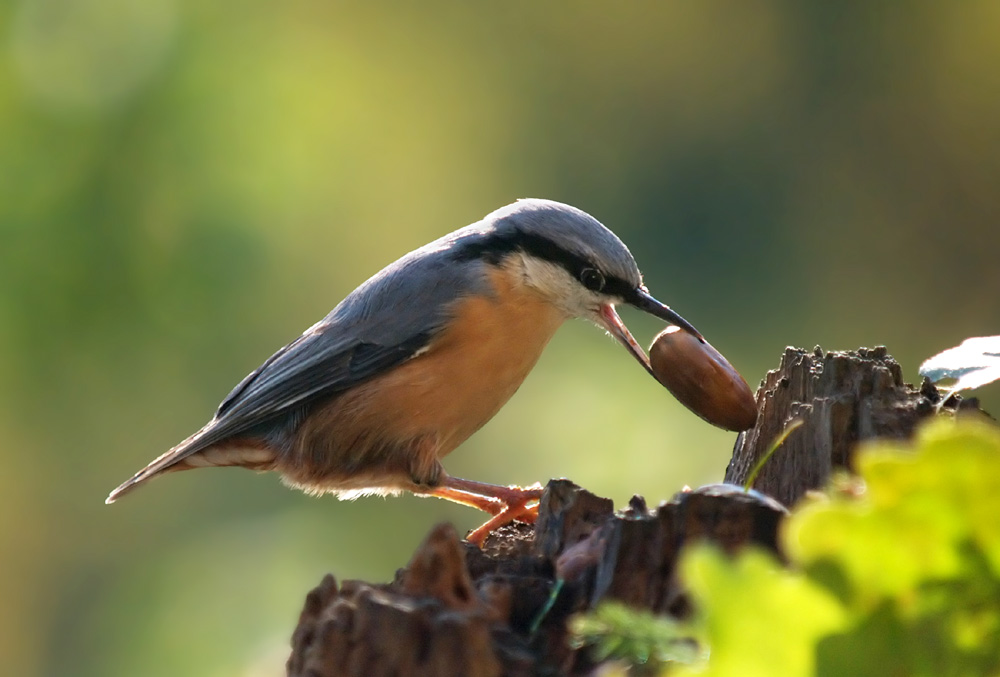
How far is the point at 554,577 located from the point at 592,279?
4.43 ft

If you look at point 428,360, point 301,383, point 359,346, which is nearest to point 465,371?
point 428,360

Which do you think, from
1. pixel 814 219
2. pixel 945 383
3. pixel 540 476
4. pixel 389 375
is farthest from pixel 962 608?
pixel 814 219

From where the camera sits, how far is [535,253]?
Result: 239 centimetres

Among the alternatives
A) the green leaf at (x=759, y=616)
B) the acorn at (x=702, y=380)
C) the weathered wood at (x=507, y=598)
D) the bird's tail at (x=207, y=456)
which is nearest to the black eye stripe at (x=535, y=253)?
the acorn at (x=702, y=380)

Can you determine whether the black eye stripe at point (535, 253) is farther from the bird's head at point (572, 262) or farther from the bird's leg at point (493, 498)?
the bird's leg at point (493, 498)

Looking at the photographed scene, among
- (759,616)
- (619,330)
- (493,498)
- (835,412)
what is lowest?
(759,616)

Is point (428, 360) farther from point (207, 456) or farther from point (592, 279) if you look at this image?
point (207, 456)

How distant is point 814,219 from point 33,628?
2.80 metres

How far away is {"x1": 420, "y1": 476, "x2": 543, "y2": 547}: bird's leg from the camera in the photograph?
2051 millimetres

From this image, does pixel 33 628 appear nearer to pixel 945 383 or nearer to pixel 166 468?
pixel 166 468

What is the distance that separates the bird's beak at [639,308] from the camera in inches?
89.0

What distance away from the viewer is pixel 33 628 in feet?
10.0

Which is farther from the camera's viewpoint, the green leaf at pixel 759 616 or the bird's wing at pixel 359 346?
the bird's wing at pixel 359 346

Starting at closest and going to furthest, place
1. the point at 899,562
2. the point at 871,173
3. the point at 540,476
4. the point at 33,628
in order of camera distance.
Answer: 1. the point at 899,562
2. the point at 540,476
3. the point at 33,628
4. the point at 871,173
